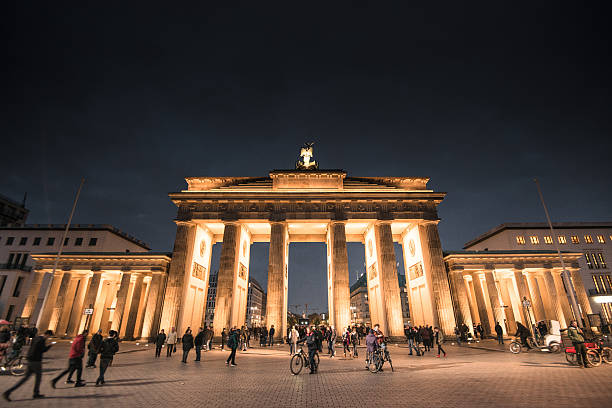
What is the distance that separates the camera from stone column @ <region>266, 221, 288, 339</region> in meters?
28.5

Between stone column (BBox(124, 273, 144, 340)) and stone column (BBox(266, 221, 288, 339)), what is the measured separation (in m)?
15.9

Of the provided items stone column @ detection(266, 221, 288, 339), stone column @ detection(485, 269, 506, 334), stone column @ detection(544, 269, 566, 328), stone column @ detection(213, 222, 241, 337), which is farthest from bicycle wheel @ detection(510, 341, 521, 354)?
stone column @ detection(213, 222, 241, 337)

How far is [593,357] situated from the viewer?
12.9 m

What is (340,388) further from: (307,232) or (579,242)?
(579,242)

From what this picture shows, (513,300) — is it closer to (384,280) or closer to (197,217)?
(384,280)

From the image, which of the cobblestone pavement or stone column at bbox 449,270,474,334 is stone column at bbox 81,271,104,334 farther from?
stone column at bbox 449,270,474,334

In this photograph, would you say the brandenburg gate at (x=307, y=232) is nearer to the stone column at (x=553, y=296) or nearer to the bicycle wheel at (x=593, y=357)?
the stone column at (x=553, y=296)

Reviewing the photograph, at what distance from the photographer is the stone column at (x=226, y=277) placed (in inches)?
1108

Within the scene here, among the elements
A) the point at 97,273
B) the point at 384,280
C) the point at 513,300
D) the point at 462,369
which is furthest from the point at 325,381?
the point at 513,300

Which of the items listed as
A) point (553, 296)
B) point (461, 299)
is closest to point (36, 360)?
point (461, 299)

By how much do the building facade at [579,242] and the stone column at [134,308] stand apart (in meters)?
52.7

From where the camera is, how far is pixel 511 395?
8.05m

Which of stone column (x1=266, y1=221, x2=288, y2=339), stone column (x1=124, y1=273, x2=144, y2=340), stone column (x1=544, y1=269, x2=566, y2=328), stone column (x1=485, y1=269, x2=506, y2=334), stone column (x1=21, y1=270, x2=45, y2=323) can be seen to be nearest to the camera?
stone column (x1=266, y1=221, x2=288, y2=339)

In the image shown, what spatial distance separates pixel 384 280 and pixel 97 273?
34.2m
